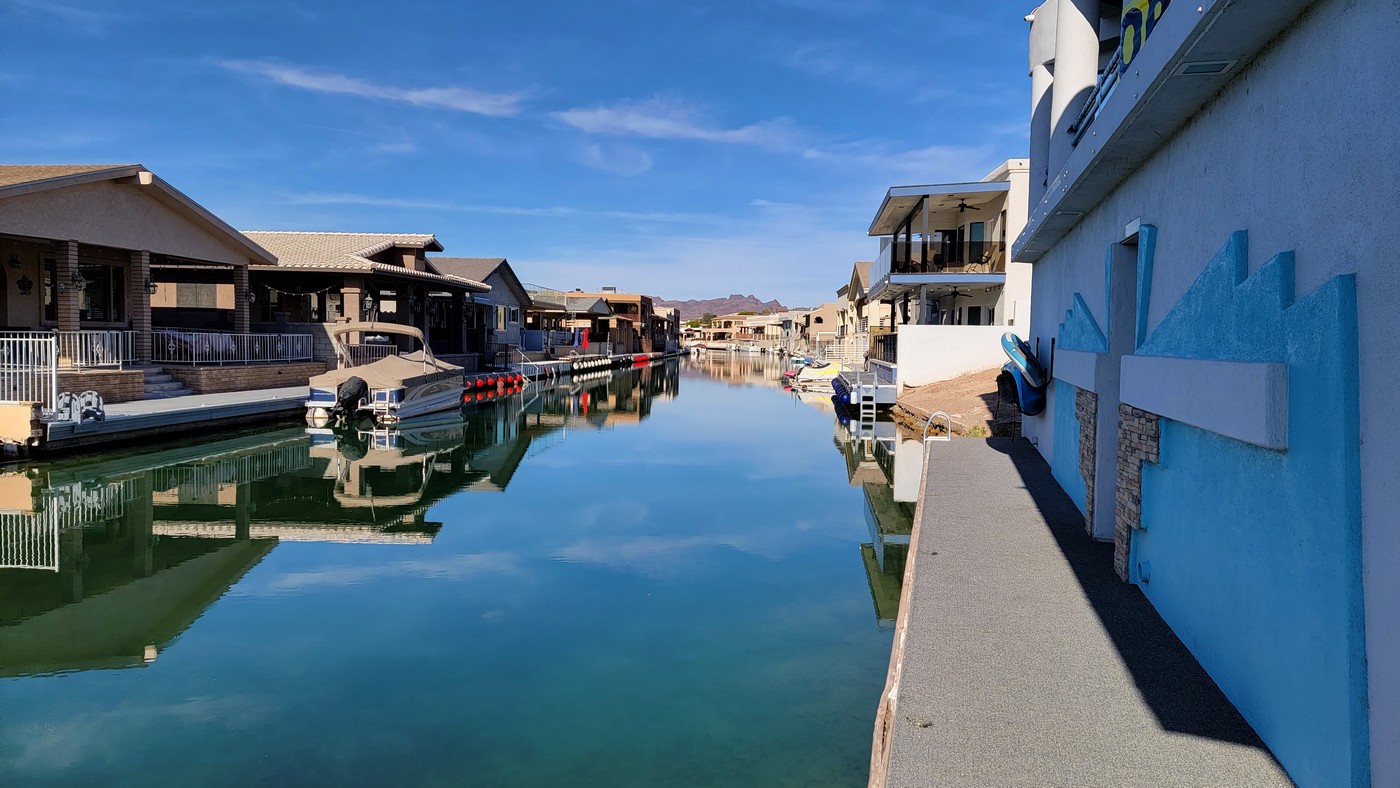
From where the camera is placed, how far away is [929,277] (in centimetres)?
2948

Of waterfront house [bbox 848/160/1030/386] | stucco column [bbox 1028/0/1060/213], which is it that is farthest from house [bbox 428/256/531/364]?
stucco column [bbox 1028/0/1060/213]

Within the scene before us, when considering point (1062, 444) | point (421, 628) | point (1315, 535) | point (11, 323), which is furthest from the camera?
point (11, 323)

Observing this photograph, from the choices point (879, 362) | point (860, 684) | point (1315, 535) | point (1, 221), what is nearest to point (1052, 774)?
point (1315, 535)

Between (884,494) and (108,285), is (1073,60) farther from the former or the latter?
(108,285)

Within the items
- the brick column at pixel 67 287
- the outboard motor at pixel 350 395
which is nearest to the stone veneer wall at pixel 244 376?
the brick column at pixel 67 287

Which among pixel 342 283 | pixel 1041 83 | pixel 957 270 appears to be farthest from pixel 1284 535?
pixel 342 283

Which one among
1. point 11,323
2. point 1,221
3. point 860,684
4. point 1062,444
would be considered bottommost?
point 860,684

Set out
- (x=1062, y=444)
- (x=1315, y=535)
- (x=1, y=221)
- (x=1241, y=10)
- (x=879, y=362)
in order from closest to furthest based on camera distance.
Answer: (x=1315, y=535) < (x=1241, y=10) < (x=1062, y=444) < (x=1, y=221) < (x=879, y=362)

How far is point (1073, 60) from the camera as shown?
1269 centimetres

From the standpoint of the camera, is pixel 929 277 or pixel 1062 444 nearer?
pixel 1062 444

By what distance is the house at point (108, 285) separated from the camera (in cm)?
1922

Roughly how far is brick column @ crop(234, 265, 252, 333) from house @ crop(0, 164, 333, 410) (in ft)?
0.11

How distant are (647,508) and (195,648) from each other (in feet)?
26.3

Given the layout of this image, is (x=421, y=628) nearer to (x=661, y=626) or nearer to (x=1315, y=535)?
(x=661, y=626)
